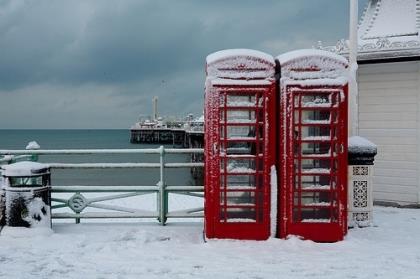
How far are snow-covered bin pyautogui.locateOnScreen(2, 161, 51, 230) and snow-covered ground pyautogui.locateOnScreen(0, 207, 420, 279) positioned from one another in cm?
16

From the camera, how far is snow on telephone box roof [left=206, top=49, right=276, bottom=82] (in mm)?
6289

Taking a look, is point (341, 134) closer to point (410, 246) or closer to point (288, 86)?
point (288, 86)

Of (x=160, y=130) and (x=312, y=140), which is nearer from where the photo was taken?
(x=312, y=140)

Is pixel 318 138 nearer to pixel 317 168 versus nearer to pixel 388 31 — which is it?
pixel 317 168

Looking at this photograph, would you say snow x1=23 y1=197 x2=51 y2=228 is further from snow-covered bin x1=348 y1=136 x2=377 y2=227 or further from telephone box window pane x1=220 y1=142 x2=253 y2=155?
snow-covered bin x1=348 y1=136 x2=377 y2=227

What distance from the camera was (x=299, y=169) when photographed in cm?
635

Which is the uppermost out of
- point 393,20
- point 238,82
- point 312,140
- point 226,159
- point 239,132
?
point 393,20

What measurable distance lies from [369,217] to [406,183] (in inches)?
106

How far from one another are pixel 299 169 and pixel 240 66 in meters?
1.63

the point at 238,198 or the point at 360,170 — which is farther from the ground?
the point at 360,170

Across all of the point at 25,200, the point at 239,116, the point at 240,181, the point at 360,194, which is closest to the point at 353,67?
the point at 360,194

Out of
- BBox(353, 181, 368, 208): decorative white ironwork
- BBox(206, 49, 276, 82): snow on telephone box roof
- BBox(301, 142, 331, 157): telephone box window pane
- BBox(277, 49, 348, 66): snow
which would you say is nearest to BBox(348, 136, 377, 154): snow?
BBox(353, 181, 368, 208): decorative white ironwork

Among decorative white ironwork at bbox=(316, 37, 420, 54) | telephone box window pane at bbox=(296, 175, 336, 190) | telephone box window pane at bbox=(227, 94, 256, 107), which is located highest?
decorative white ironwork at bbox=(316, 37, 420, 54)

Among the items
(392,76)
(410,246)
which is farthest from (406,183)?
(410,246)
